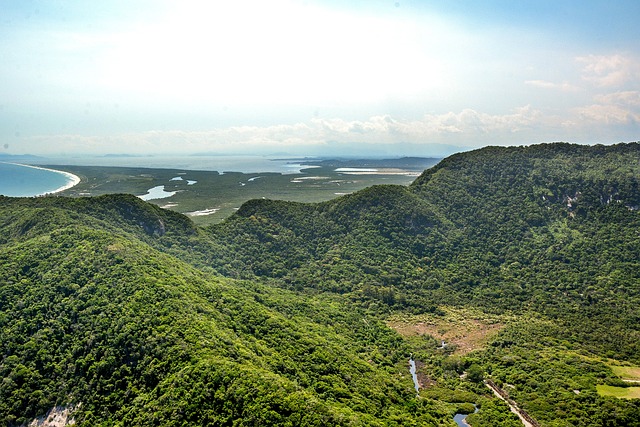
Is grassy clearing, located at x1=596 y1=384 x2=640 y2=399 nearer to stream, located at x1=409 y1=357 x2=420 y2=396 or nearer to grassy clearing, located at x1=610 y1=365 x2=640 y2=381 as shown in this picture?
grassy clearing, located at x1=610 y1=365 x2=640 y2=381

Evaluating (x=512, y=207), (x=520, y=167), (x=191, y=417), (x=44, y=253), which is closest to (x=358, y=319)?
(x=191, y=417)

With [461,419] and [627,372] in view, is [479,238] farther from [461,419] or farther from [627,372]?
[461,419]

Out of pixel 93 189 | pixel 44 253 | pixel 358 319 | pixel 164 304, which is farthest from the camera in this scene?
pixel 93 189

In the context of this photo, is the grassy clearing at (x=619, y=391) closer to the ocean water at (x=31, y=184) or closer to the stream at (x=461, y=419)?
the stream at (x=461, y=419)

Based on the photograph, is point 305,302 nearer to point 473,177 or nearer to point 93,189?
point 473,177

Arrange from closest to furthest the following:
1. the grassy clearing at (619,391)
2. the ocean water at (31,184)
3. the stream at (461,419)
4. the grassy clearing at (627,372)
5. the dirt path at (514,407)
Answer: the dirt path at (514,407), the stream at (461,419), the grassy clearing at (619,391), the grassy clearing at (627,372), the ocean water at (31,184)

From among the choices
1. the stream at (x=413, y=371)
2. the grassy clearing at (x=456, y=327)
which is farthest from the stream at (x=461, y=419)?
the grassy clearing at (x=456, y=327)

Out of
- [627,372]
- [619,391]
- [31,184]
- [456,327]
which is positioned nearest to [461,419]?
[619,391]
